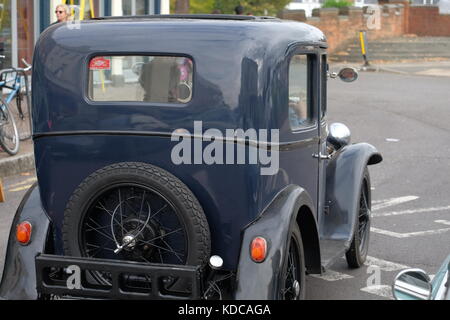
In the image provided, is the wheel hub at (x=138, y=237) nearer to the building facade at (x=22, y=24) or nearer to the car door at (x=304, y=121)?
the car door at (x=304, y=121)

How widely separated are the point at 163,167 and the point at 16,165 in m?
6.22

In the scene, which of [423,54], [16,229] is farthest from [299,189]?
[423,54]

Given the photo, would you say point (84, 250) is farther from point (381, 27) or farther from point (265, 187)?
point (381, 27)

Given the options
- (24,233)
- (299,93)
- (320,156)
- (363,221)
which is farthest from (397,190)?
(24,233)

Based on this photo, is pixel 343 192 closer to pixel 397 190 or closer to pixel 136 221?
pixel 136 221

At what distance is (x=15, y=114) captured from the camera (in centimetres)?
1273

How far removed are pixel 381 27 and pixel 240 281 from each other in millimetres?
37262

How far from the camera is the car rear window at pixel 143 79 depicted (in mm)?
5188

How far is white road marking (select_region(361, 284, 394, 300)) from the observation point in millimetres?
6199

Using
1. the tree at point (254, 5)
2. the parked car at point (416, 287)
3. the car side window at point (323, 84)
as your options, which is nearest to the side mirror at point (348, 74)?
the car side window at point (323, 84)

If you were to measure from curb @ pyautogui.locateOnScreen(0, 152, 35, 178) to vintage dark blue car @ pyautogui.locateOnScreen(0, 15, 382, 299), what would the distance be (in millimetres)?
5423

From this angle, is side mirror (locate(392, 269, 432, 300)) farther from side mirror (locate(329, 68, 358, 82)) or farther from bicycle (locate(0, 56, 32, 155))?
bicycle (locate(0, 56, 32, 155))

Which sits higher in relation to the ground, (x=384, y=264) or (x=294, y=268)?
(x=294, y=268)

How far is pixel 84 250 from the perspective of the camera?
5.08 meters
